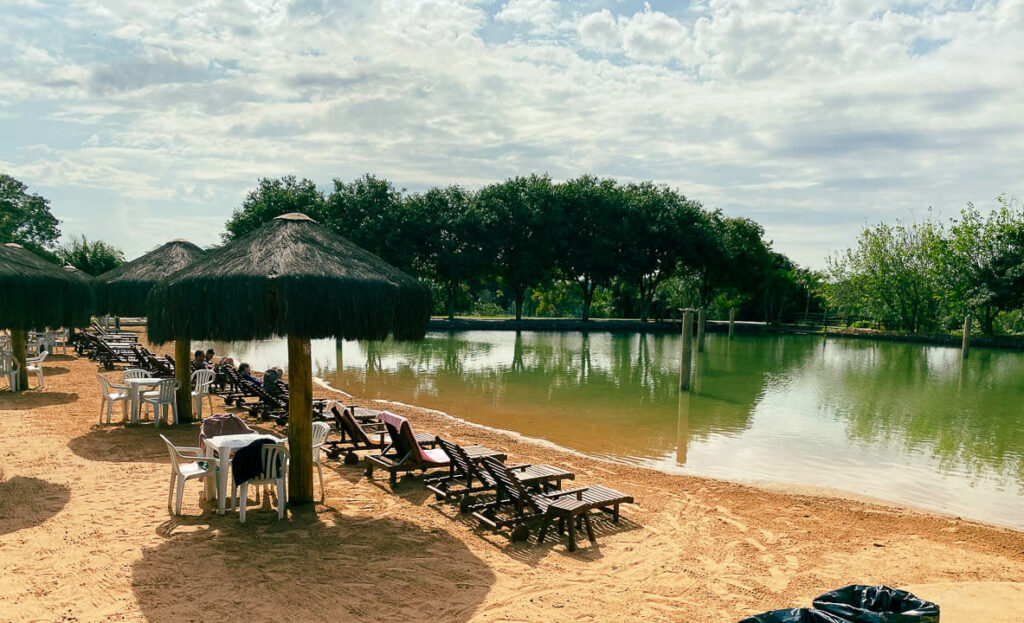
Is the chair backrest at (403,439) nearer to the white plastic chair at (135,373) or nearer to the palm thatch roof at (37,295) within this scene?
the palm thatch roof at (37,295)

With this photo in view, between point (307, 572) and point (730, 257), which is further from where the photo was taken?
point (730, 257)

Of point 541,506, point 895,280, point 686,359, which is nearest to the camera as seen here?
point 541,506

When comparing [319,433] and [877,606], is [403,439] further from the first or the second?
[877,606]

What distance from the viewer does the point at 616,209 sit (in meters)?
48.2

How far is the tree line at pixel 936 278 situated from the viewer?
41.6m

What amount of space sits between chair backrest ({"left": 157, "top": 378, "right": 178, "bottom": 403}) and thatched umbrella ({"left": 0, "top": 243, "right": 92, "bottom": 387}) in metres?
1.57

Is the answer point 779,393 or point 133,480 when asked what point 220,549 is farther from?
point 779,393

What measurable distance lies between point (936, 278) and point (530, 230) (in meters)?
31.9

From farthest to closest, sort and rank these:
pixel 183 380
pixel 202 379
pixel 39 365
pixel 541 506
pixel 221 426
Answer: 1. pixel 39 365
2. pixel 202 379
3. pixel 183 380
4. pixel 221 426
5. pixel 541 506

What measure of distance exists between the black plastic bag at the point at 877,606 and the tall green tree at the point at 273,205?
4398cm

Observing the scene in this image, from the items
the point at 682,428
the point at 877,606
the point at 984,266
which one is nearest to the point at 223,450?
the point at 877,606

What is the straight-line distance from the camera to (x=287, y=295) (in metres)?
6.03

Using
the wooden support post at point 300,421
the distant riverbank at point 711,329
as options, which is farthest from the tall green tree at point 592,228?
the wooden support post at point 300,421

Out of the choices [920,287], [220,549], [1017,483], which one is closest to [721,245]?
[920,287]
